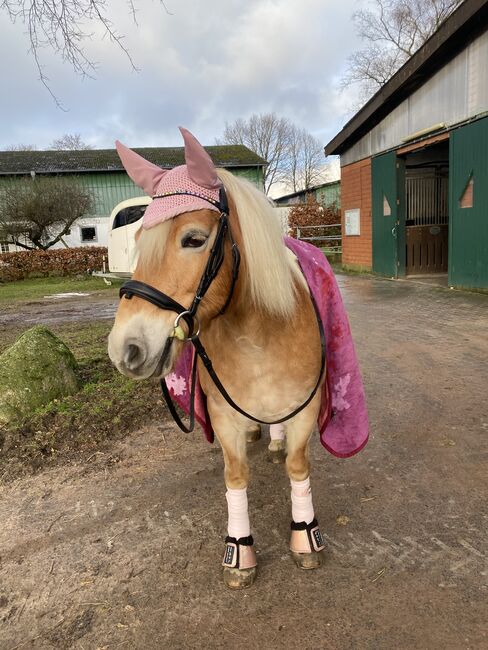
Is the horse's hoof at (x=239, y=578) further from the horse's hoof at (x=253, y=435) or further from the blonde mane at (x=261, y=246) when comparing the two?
the horse's hoof at (x=253, y=435)

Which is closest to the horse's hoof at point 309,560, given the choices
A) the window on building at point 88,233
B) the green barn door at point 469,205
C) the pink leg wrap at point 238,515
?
the pink leg wrap at point 238,515

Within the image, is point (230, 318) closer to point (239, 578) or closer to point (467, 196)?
point (239, 578)

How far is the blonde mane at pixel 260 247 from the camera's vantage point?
1.73 meters

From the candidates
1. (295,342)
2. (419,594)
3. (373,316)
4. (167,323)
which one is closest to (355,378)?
(295,342)

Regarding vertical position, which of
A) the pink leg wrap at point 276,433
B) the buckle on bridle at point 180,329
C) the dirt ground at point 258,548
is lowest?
the dirt ground at point 258,548

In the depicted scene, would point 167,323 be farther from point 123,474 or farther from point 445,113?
point 445,113

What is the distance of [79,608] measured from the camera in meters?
1.97

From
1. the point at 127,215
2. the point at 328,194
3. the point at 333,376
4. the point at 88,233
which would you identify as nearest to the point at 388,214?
the point at 127,215

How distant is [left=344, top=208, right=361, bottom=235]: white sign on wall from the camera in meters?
14.1

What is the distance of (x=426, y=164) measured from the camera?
40.5 ft

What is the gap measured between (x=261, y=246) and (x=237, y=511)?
130 centimetres

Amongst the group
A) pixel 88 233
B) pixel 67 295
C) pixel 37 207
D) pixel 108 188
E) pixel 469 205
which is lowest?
pixel 67 295

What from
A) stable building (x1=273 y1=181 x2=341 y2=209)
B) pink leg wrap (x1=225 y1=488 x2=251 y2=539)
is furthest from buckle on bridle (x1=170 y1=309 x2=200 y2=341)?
stable building (x1=273 y1=181 x2=341 y2=209)

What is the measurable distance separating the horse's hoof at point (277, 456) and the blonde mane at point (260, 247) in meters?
1.62
